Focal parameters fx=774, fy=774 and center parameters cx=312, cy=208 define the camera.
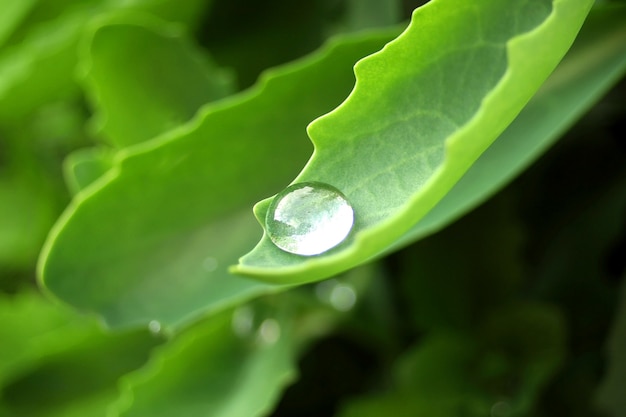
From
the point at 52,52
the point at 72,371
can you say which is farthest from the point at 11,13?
the point at 72,371

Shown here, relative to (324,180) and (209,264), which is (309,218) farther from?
(209,264)

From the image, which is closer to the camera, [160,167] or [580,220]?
[160,167]

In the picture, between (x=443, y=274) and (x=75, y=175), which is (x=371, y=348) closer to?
(x=443, y=274)

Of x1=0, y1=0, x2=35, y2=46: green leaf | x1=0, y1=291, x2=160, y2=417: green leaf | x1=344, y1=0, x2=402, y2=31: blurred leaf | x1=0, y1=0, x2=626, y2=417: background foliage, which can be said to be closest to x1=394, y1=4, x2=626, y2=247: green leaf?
x1=0, y1=0, x2=626, y2=417: background foliage

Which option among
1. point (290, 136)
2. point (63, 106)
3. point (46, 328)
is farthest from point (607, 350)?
point (63, 106)

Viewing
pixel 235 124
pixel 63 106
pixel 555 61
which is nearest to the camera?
pixel 555 61

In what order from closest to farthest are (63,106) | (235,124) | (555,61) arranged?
(555,61), (235,124), (63,106)

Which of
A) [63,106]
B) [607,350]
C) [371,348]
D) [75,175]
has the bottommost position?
[607,350]
